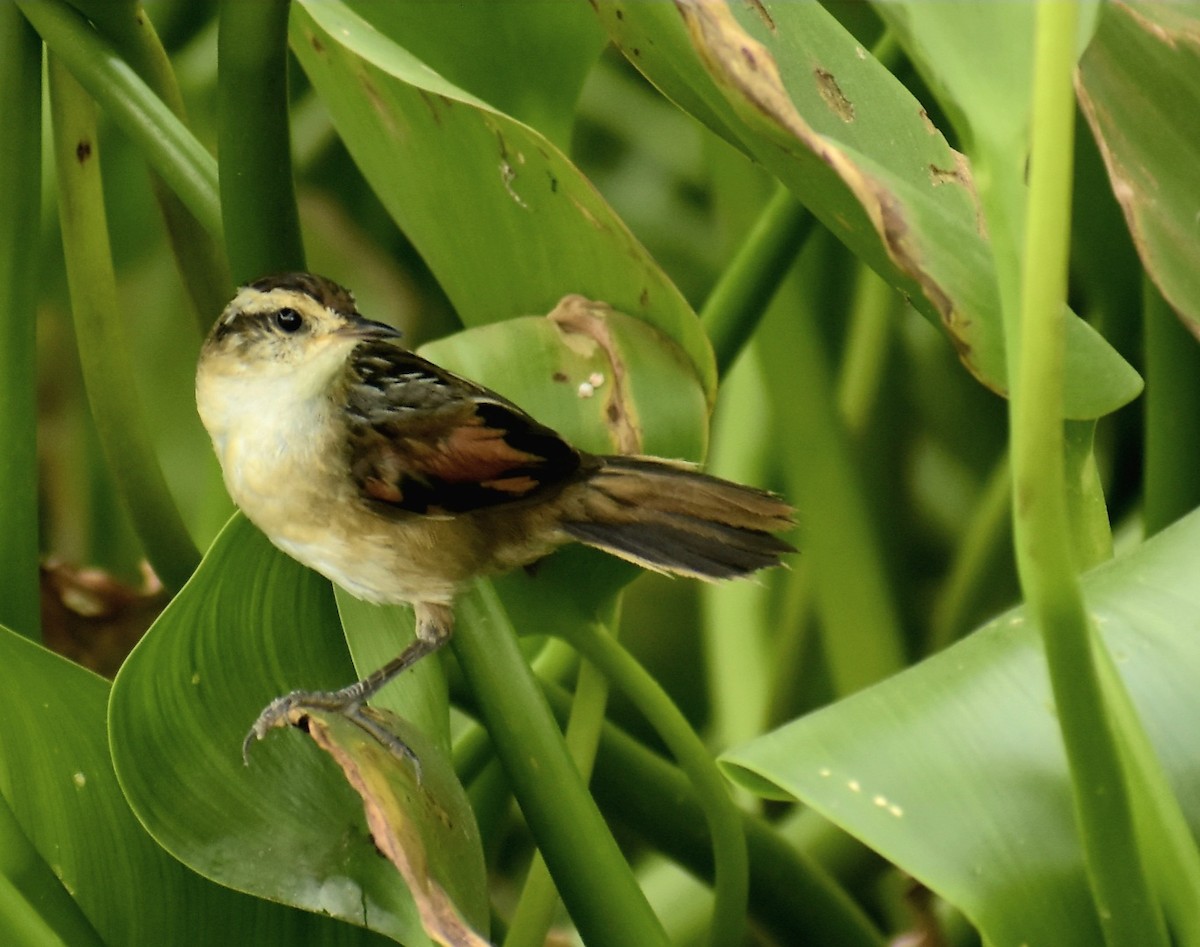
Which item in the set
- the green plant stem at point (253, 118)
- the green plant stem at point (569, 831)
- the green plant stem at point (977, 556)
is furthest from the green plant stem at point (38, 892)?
the green plant stem at point (977, 556)

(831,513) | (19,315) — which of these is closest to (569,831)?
(19,315)

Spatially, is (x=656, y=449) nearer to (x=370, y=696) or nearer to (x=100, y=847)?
(x=370, y=696)

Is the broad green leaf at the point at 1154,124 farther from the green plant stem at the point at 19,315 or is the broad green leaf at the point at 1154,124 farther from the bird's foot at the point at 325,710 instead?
the green plant stem at the point at 19,315

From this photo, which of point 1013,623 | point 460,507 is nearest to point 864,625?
point 460,507

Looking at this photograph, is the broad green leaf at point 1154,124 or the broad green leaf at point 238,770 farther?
the broad green leaf at point 1154,124

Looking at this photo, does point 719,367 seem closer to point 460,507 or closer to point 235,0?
point 460,507

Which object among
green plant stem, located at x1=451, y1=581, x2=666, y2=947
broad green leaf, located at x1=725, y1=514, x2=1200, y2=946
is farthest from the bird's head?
broad green leaf, located at x1=725, y1=514, x2=1200, y2=946
